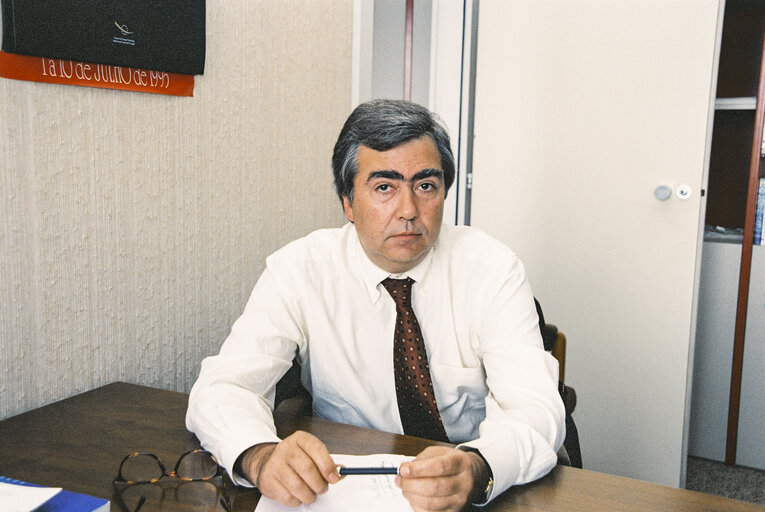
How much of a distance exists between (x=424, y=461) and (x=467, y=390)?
564mm

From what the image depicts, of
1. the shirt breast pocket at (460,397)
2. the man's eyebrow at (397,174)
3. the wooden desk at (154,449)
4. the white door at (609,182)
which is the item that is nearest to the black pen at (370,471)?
the wooden desk at (154,449)

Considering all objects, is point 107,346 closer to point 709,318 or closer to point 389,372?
point 389,372

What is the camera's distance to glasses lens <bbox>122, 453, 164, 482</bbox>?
0.87 metres

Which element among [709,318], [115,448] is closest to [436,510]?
[115,448]

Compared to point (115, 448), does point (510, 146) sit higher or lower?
higher

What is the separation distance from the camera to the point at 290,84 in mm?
1747

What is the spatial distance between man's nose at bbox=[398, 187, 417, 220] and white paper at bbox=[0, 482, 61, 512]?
77 centimetres

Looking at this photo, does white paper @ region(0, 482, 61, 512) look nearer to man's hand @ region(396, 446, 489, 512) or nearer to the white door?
man's hand @ region(396, 446, 489, 512)

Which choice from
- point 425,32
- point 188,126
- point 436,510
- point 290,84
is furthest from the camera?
point 425,32

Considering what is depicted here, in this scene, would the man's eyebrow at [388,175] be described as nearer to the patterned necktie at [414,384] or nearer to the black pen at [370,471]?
the patterned necktie at [414,384]

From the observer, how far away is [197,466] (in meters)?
0.93

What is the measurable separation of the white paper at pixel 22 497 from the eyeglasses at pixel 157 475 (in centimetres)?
10

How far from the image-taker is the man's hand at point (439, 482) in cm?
78

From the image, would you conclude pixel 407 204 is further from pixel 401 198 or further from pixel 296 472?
pixel 296 472
